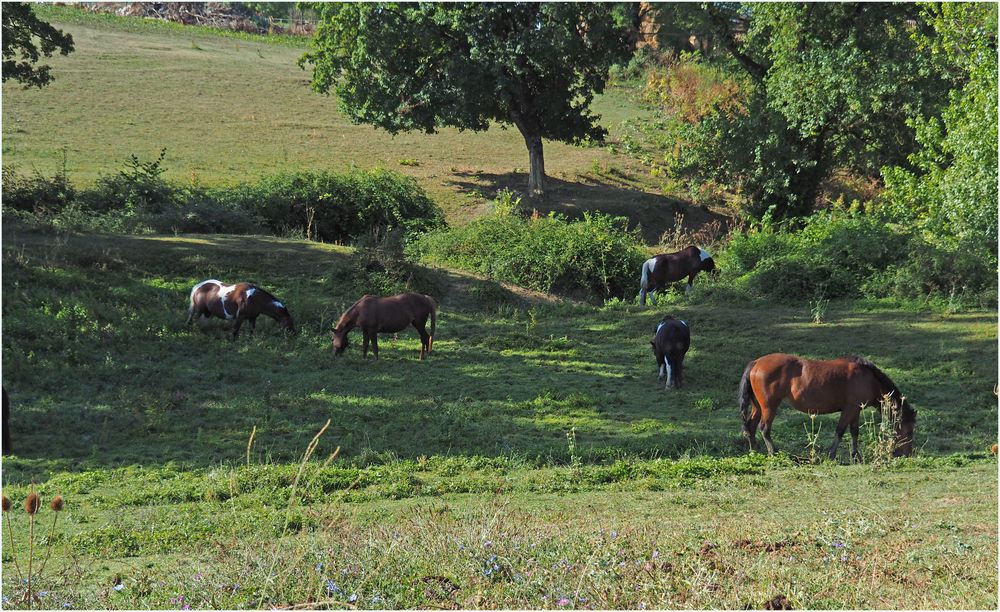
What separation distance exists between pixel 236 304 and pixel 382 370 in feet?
11.5

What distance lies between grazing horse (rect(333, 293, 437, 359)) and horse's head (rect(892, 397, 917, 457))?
8.38 meters

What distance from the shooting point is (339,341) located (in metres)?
17.4

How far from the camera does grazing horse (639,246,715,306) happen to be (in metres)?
23.1

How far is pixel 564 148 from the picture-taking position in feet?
158

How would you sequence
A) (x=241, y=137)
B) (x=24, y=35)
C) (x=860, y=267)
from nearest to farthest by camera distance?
(x=860, y=267), (x=24, y=35), (x=241, y=137)

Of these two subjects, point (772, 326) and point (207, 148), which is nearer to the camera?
point (772, 326)

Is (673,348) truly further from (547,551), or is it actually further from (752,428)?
(547,551)

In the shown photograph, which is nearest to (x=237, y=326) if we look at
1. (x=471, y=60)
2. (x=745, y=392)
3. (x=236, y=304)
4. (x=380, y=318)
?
(x=236, y=304)

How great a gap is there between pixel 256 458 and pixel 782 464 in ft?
21.7

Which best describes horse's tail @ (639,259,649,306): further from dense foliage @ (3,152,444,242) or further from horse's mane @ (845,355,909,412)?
horse's mane @ (845,355,909,412)

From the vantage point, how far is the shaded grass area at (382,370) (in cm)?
1298

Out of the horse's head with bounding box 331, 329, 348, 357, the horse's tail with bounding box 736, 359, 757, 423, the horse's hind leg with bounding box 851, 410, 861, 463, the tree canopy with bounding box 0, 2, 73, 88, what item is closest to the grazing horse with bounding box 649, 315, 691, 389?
the horse's tail with bounding box 736, 359, 757, 423

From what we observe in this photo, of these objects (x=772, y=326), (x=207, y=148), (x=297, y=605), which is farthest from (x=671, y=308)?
(x=207, y=148)

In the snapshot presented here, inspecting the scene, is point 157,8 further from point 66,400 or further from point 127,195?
point 66,400
